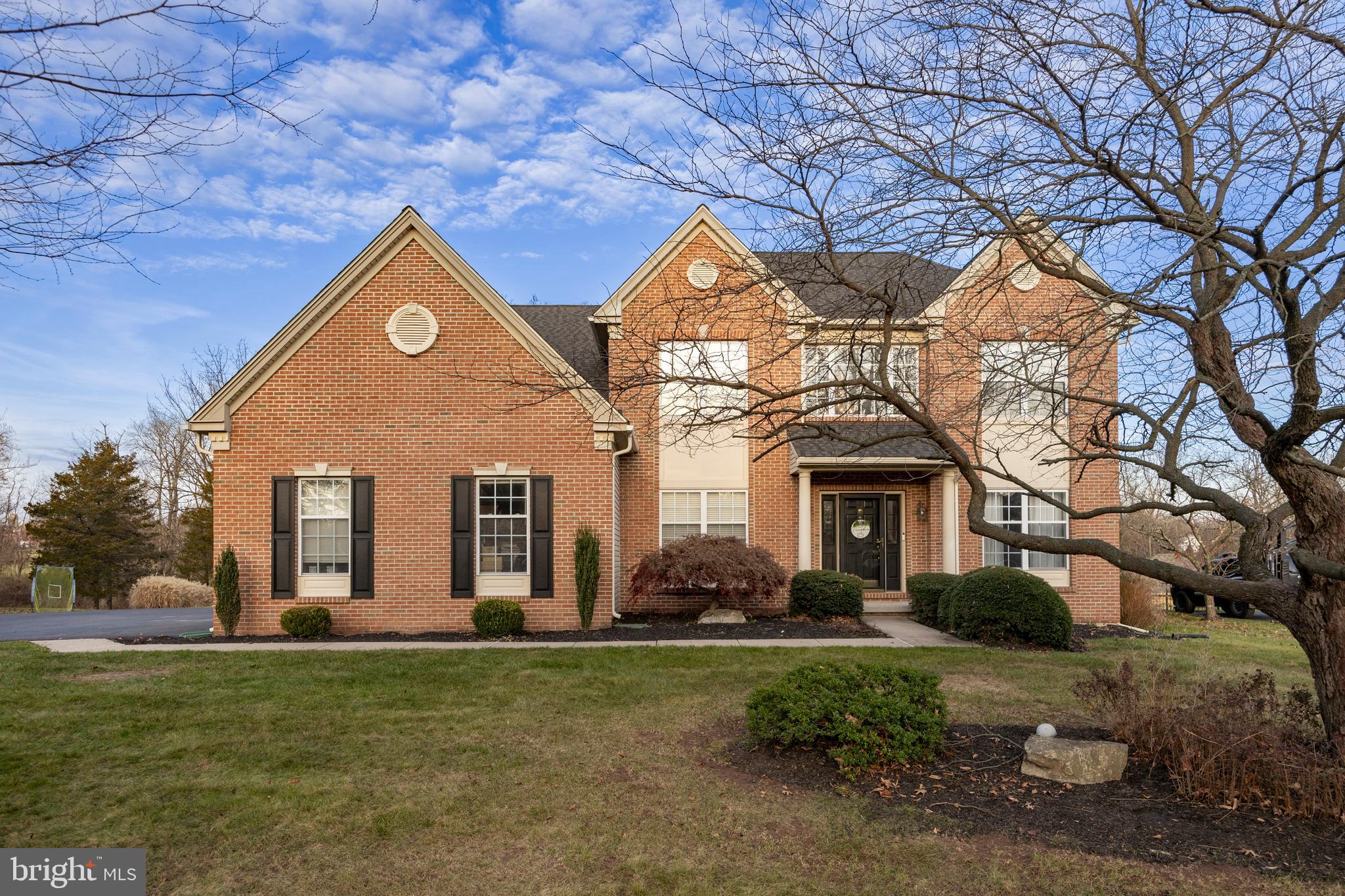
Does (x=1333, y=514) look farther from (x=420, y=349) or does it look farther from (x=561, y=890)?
(x=420, y=349)

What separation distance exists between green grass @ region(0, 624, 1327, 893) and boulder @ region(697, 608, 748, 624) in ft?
14.4

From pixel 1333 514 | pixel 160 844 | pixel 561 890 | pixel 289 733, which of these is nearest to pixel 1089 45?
pixel 1333 514

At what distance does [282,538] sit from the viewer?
13.5 meters

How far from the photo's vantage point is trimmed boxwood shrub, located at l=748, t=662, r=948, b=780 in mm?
6129

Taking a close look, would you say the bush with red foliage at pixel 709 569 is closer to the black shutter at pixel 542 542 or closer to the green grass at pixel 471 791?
the black shutter at pixel 542 542

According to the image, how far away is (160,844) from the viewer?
15.9 ft

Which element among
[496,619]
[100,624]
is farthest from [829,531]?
[100,624]

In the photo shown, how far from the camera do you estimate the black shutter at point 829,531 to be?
16938 millimetres

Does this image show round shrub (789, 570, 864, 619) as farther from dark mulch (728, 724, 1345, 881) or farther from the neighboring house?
dark mulch (728, 724, 1345, 881)

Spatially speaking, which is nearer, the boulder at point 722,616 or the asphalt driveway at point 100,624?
the asphalt driveway at point 100,624

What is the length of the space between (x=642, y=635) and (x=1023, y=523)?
324 inches

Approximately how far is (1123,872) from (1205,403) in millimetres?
3488

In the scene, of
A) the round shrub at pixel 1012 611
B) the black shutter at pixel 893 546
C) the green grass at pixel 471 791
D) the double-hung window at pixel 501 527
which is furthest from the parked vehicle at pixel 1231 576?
the double-hung window at pixel 501 527

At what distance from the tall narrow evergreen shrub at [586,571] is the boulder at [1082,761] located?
844 centimetres
